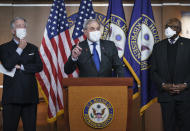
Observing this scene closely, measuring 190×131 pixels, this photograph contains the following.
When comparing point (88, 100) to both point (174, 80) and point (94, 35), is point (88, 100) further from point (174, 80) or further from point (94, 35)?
point (174, 80)

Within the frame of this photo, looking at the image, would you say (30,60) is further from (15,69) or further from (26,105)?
(26,105)

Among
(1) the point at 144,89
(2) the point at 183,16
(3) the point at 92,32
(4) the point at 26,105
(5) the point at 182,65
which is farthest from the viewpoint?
(2) the point at 183,16

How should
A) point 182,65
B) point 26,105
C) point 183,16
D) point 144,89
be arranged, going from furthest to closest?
point 183,16 < point 144,89 < point 182,65 < point 26,105

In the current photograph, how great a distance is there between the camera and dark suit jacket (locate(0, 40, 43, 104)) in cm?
286

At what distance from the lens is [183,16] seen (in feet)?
15.1

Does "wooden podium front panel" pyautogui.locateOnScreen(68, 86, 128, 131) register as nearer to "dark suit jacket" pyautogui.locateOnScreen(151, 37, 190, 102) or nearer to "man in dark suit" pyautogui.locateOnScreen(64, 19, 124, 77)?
"man in dark suit" pyautogui.locateOnScreen(64, 19, 124, 77)

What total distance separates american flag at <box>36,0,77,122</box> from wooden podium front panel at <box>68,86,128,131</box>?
71.2 inches

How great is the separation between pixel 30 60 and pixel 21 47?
18 centimetres

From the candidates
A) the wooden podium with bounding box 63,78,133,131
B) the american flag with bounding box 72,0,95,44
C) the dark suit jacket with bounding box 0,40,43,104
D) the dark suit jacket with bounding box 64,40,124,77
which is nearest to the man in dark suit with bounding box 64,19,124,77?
the dark suit jacket with bounding box 64,40,124,77

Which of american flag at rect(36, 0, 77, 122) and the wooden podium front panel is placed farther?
american flag at rect(36, 0, 77, 122)

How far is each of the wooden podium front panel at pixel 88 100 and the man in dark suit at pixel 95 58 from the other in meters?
0.58

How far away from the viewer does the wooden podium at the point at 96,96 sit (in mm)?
2244

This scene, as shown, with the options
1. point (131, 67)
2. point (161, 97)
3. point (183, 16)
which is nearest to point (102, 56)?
point (161, 97)

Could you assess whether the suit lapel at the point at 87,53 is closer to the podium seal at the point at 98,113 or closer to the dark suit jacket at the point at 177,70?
the podium seal at the point at 98,113
